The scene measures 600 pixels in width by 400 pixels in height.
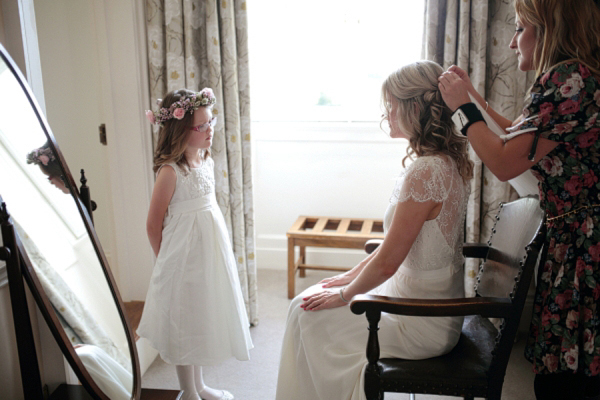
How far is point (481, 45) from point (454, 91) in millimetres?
959

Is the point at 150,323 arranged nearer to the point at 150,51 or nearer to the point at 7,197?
the point at 7,197

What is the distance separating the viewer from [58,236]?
135cm

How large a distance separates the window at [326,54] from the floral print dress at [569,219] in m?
2.16

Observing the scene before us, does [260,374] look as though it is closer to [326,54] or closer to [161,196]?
[161,196]

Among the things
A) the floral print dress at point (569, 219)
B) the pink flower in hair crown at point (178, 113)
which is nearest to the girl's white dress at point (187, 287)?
the pink flower in hair crown at point (178, 113)

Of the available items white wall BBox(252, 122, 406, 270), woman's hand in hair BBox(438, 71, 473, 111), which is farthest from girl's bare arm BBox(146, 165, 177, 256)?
white wall BBox(252, 122, 406, 270)

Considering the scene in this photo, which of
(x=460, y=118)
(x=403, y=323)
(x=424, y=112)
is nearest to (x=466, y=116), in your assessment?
(x=460, y=118)

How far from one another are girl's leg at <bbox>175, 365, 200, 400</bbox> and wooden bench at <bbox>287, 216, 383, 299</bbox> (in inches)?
47.4

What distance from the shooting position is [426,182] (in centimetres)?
144

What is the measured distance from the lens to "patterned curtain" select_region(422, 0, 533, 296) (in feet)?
7.15

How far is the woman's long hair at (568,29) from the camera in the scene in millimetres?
1235

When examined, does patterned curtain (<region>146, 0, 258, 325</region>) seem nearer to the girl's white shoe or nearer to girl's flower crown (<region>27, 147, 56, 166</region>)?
the girl's white shoe

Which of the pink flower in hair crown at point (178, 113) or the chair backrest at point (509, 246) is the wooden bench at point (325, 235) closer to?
the chair backrest at point (509, 246)

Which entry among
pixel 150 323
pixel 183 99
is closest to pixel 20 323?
pixel 150 323
